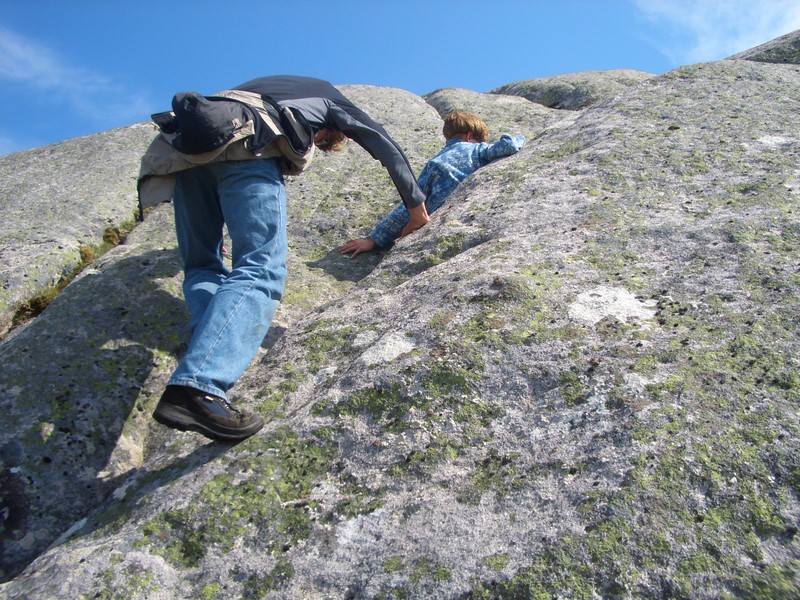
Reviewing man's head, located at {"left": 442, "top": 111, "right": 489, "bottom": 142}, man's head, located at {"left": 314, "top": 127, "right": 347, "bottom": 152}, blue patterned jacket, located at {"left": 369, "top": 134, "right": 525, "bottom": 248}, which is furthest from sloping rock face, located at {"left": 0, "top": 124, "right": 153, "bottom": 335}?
man's head, located at {"left": 442, "top": 111, "right": 489, "bottom": 142}

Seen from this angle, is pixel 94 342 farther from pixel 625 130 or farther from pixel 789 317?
pixel 625 130

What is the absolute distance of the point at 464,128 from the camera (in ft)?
34.6

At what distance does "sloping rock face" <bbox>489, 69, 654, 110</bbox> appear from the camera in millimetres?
16750

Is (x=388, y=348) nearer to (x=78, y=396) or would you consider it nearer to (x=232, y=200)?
(x=232, y=200)

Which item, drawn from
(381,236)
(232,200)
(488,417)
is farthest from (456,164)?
(488,417)

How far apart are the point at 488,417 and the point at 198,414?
206 centimetres

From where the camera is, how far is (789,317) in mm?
4867

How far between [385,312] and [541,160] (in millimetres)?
3608

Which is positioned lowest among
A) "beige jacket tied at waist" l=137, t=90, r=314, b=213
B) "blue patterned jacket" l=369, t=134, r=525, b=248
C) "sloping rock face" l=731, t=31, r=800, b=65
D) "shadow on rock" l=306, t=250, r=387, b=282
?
"shadow on rock" l=306, t=250, r=387, b=282

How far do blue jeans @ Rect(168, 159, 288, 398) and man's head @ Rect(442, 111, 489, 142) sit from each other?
4.77 metres

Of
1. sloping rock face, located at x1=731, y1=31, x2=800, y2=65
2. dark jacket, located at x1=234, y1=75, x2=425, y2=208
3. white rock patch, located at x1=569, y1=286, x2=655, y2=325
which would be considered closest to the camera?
white rock patch, located at x1=569, y1=286, x2=655, y2=325

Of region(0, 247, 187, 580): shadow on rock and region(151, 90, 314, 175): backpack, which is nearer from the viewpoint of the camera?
region(0, 247, 187, 580): shadow on rock

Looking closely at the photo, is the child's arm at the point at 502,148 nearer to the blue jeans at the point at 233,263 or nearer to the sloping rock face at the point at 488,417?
the sloping rock face at the point at 488,417

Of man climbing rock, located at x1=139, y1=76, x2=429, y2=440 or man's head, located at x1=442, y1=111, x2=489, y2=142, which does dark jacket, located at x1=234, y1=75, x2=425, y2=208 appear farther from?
man's head, located at x1=442, y1=111, x2=489, y2=142
